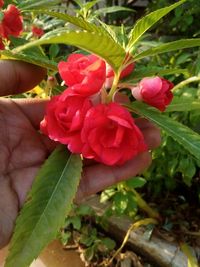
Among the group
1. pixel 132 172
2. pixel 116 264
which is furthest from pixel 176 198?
pixel 132 172

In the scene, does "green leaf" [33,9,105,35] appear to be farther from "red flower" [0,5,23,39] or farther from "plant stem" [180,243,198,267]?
"plant stem" [180,243,198,267]

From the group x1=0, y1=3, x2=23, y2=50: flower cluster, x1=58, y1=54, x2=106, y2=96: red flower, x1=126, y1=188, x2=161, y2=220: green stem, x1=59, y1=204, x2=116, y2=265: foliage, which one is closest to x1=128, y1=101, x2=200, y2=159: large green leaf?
x1=58, y1=54, x2=106, y2=96: red flower

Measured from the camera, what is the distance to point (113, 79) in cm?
102

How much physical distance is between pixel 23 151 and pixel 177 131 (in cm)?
50

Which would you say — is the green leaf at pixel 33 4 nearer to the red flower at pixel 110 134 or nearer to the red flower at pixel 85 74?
the red flower at pixel 85 74

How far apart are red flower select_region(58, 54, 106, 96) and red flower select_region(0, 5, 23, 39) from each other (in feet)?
1.45

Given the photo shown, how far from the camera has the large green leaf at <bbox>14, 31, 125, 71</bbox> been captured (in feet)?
2.34

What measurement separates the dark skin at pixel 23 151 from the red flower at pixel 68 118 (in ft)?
0.68

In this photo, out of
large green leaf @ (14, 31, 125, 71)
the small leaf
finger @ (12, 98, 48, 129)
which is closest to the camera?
large green leaf @ (14, 31, 125, 71)

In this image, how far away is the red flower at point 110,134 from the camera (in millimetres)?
921

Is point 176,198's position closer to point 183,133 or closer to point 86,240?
point 86,240

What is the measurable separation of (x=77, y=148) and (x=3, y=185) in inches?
11.2

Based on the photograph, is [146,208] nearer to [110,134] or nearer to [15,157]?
[15,157]

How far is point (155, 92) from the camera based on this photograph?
96 cm
